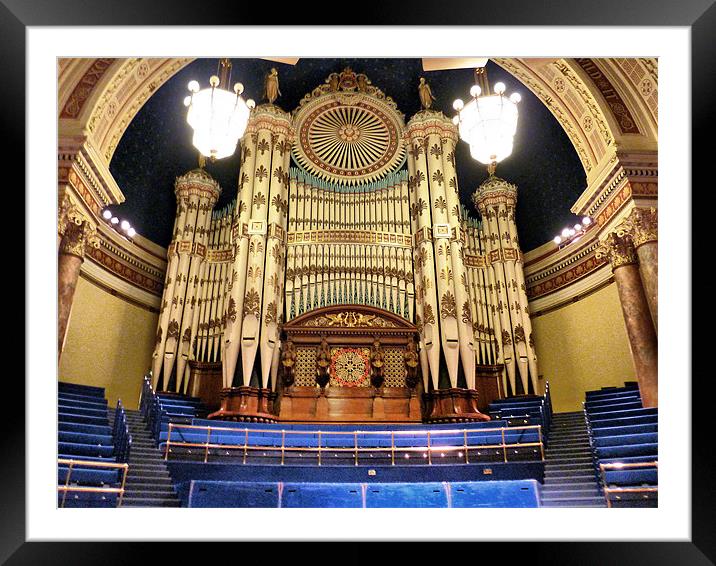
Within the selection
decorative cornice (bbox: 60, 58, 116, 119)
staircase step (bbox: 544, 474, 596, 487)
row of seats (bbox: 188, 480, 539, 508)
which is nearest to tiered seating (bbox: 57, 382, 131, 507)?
row of seats (bbox: 188, 480, 539, 508)

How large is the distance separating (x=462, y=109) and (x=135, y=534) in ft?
25.6

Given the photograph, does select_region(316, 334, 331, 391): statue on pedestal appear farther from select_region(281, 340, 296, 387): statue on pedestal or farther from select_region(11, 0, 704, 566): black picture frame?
select_region(11, 0, 704, 566): black picture frame

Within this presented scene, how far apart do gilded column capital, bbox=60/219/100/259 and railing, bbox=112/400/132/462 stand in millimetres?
2661

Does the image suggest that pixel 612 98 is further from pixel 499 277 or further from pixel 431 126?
pixel 431 126

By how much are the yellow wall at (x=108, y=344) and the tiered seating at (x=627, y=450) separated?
1047cm

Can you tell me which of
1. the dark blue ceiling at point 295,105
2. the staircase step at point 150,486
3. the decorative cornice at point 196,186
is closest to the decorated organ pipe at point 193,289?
the decorative cornice at point 196,186

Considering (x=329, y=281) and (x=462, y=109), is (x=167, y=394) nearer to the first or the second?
(x=329, y=281)

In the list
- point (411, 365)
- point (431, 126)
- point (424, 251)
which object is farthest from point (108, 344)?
point (431, 126)

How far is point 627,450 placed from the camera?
23.8 feet

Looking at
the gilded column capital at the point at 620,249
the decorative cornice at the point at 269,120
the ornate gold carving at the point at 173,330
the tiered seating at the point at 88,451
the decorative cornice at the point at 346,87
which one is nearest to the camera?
the tiered seating at the point at 88,451

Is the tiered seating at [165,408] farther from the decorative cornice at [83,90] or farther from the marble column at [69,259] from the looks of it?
the decorative cornice at [83,90]

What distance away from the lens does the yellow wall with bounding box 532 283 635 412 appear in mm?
11906

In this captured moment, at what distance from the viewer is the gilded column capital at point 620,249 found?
8.46 m
